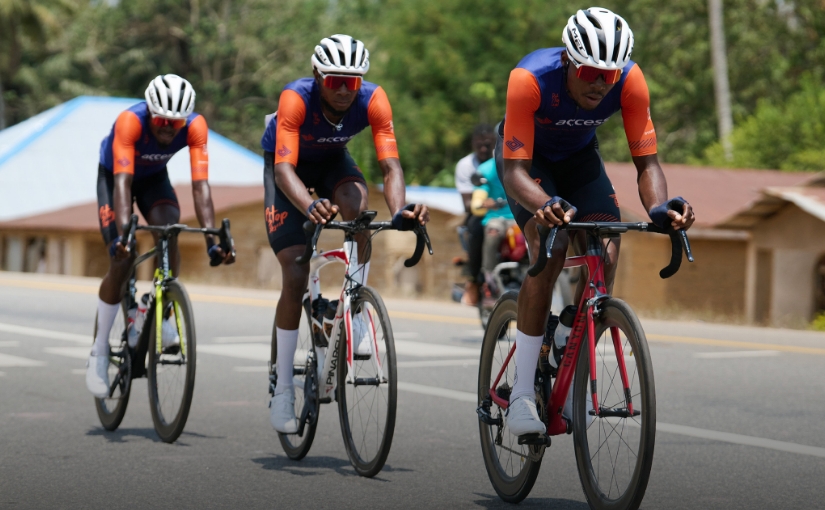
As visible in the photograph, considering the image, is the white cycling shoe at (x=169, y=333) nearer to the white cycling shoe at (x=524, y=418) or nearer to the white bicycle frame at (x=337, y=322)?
the white bicycle frame at (x=337, y=322)

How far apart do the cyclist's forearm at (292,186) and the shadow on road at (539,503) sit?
163 centimetres

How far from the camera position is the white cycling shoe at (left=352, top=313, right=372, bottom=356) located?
21.0 feet

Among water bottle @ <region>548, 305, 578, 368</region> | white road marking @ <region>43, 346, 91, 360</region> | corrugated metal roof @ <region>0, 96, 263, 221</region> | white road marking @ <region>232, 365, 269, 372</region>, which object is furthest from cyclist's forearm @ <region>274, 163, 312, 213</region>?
corrugated metal roof @ <region>0, 96, 263, 221</region>

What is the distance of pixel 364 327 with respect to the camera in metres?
6.45

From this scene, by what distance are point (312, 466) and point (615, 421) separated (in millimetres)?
2083

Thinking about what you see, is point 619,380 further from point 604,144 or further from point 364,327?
point 604,144

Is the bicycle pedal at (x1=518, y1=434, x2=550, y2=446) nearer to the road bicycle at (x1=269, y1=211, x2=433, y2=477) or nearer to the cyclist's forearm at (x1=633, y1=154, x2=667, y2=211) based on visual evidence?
the road bicycle at (x1=269, y1=211, x2=433, y2=477)

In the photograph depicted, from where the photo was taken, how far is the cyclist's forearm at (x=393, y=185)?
Answer: 6.56 meters

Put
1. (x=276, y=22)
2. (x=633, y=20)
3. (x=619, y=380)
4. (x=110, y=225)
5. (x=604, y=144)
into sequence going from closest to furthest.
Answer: (x=619, y=380), (x=110, y=225), (x=633, y=20), (x=604, y=144), (x=276, y=22)

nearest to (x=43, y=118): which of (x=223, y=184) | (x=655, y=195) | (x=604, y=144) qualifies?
(x=223, y=184)

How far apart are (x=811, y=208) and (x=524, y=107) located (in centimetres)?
1924

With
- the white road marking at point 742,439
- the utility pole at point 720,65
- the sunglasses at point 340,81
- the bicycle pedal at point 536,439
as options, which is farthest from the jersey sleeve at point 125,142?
the utility pole at point 720,65

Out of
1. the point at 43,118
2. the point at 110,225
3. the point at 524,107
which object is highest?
the point at 43,118

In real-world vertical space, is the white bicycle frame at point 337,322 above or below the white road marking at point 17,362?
above
